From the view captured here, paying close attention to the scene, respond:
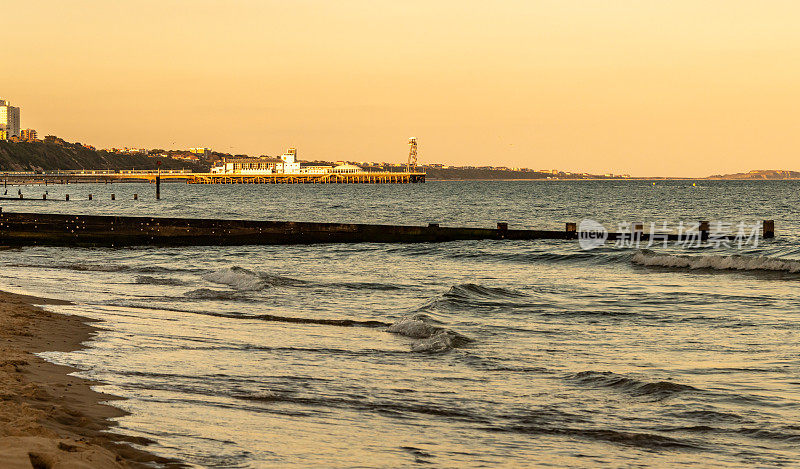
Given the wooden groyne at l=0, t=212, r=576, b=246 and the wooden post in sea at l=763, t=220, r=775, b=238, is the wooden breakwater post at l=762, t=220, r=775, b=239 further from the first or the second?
the wooden groyne at l=0, t=212, r=576, b=246

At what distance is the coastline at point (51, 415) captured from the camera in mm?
6117

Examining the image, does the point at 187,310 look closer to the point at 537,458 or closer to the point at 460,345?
the point at 460,345

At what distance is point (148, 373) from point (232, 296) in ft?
31.5

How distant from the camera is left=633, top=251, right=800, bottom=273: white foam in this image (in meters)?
27.1

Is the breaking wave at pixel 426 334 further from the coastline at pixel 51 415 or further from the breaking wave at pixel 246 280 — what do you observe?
the breaking wave at pixel 246 280

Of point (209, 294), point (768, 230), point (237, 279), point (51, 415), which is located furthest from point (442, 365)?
point (768, 230)

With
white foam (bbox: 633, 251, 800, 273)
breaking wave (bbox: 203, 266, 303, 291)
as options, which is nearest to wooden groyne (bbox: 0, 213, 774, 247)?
white foam (bbox: 633, 251, 800, 273)

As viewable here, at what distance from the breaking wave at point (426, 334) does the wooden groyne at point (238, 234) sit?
70.7 ft

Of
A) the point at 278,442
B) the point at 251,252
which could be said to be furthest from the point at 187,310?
the point at 251,252

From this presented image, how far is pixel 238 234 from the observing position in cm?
3866

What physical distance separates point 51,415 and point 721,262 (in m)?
24.9

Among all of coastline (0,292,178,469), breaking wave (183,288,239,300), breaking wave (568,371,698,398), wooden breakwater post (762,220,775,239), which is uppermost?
wooden breakwater post (762,220,775,239)

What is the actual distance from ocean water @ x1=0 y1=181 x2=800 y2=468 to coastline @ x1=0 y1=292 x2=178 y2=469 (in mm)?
334

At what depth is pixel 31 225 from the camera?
39938 mm
